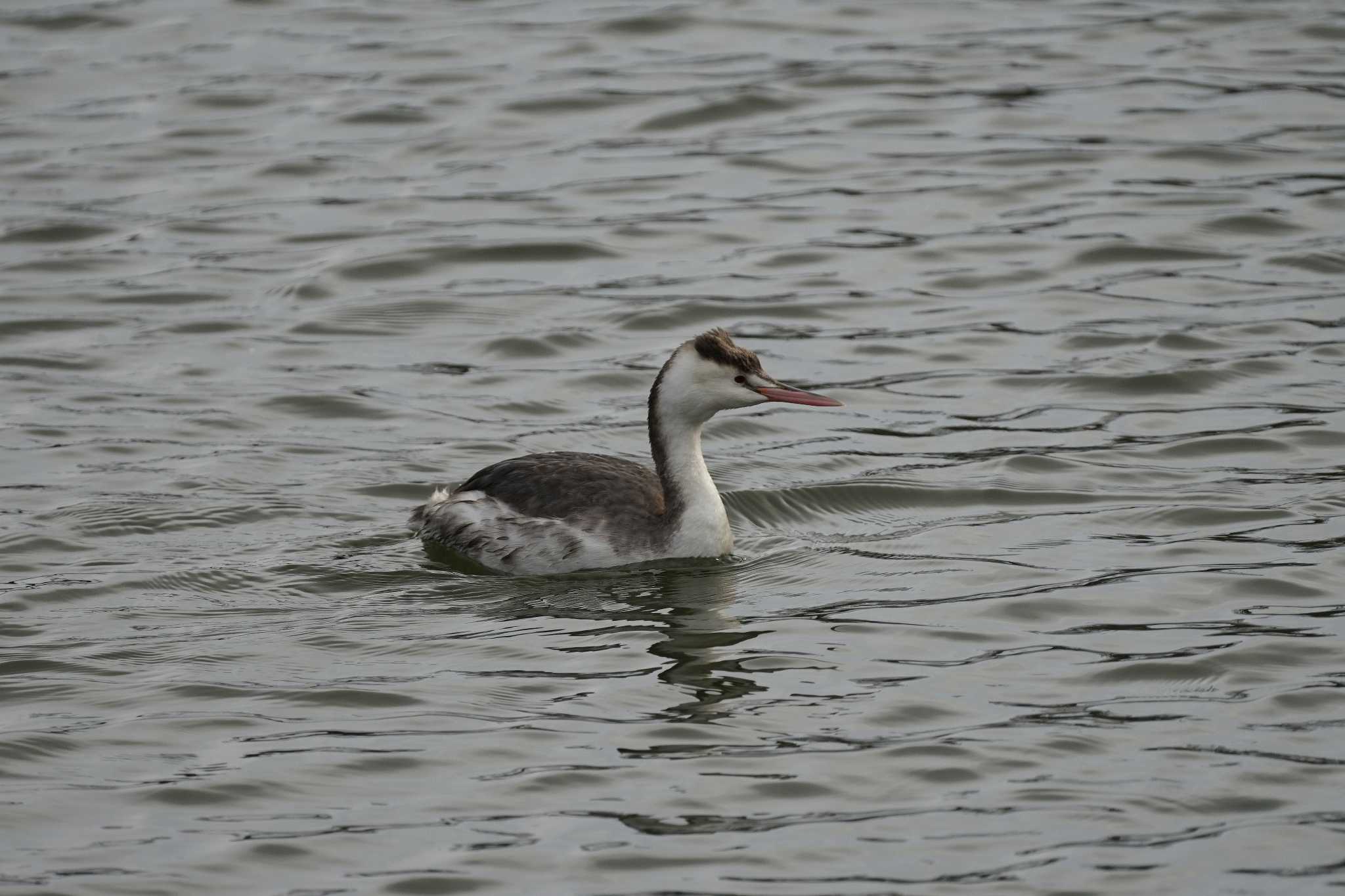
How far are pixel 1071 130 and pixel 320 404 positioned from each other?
8.10 metres

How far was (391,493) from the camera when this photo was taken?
1136 centimetres

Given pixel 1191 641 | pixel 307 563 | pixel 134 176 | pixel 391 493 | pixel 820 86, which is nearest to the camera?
pixel 1191 641

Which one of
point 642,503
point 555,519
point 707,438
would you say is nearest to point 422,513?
point 555,519

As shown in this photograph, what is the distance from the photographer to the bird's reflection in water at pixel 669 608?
863 cm

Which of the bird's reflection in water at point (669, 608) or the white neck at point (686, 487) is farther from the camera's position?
the white neck at point (686, 487)

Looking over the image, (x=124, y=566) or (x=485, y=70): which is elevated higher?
(x=485, y=70)

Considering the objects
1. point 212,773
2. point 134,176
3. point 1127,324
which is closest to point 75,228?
point 134,176

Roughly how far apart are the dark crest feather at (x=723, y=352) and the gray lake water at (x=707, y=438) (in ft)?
3.46

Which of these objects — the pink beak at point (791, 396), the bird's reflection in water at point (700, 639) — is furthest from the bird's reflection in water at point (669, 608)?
the pink beak at point (791, 396)

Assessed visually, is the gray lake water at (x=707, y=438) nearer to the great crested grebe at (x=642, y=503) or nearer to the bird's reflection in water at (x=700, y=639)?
the bird's reflection in water at (x=700, y=639)

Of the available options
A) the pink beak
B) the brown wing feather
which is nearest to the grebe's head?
the pink beak

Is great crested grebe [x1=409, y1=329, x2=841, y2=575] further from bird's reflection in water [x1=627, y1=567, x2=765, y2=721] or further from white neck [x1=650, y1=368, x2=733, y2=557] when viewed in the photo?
bird's reflection in water [x1=627, y1=567, x2=765, y2=721]

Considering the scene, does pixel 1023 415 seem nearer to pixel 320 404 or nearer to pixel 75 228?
pixel 320 404

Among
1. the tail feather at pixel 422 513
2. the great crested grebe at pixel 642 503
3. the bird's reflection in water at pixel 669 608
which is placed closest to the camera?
the bird's reflection in water at pixel 669 608
